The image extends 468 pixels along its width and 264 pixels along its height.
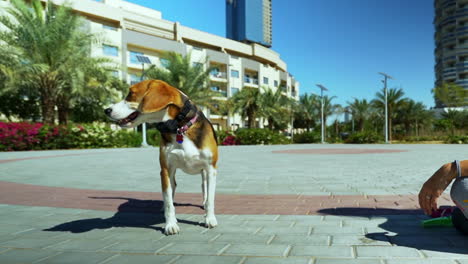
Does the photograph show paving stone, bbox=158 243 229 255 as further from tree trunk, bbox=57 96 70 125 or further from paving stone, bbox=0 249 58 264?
tree trunk, bbox=57 96 70 125

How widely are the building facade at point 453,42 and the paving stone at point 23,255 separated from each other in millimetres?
92431

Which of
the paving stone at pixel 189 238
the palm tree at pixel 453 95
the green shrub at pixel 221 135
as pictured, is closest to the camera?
the paving stone at pixel 189 238

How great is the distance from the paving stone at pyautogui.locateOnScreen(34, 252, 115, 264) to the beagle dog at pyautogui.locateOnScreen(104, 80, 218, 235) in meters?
0.73

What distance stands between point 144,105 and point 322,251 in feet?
6.36

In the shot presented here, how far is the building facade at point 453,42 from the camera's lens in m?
80.4

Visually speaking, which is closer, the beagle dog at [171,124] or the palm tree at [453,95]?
the beagle dog at [171,124]

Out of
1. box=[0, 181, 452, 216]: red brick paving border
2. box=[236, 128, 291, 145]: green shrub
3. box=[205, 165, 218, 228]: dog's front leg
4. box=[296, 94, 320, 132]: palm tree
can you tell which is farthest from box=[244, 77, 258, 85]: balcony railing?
box=[205, 165, 218, 228]: dog's front leg

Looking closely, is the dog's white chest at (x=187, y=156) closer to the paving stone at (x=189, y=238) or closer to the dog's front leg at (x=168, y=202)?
the dog's front leg at (x=168, y=202)

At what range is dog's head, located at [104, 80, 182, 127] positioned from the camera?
312cm

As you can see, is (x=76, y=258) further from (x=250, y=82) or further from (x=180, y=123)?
(x=250, y=82)

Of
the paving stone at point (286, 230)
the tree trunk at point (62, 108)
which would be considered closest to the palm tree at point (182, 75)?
the tree trunk at point (62, 108)

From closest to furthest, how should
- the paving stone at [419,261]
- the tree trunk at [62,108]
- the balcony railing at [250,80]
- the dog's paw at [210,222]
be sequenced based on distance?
the paving stone at [419,261], the dog's paw at [210,222], the tree trunk at [62,108], the balcony railing at [250,80]

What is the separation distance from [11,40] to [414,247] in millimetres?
26299

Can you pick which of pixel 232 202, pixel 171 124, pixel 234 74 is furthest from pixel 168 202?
pixel 234 74
